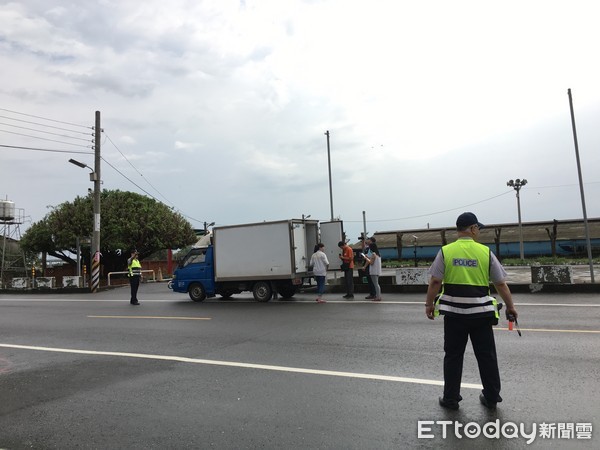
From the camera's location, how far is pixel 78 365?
6.75 m

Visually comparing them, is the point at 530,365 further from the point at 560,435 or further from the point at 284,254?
the point at 284,254

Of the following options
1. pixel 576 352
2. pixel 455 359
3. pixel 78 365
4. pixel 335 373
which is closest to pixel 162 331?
pixel 78 365

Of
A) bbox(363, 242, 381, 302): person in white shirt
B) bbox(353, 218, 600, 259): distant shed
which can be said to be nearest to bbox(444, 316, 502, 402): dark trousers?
bbox(363, 242, 381, 302): person in white shirt

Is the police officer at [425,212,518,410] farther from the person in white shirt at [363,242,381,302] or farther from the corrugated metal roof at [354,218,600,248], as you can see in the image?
the corrugated metal roof at [354,218,600,248]

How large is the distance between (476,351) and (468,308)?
18.2 inches

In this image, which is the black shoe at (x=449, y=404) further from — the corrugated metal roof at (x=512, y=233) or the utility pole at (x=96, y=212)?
the corrugated metal roof at (x=512, y=233)

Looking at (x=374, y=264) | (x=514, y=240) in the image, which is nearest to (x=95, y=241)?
(x=374, y=264)

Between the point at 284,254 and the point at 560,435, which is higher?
the point at 284,254

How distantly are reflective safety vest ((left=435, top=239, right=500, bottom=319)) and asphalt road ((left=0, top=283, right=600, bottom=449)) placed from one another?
3.19ft

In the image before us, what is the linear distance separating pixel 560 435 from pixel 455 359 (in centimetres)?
101

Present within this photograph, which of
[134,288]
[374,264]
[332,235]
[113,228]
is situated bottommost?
[134,288]

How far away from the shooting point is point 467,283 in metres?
4.28

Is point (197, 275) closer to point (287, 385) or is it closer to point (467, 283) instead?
point (287, 385)

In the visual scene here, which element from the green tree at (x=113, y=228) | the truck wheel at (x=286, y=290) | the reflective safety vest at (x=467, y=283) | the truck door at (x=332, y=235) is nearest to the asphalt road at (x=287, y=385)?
the reflective safety vest at (x=467, y=283)
